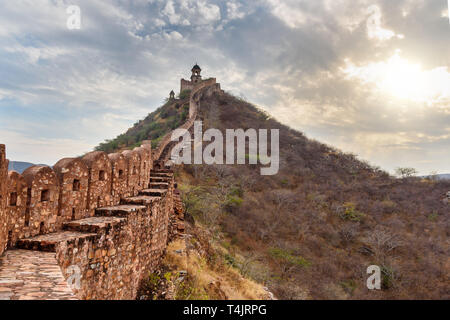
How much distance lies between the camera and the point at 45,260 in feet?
9.20

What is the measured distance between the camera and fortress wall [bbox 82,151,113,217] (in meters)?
4.47

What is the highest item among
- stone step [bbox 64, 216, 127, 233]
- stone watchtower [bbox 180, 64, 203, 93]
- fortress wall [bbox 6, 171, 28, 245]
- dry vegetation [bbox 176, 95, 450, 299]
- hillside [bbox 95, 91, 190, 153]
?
stone watchtower [bbox 180, 64, 203, 93]

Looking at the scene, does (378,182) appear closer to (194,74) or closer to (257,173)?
(257,173)

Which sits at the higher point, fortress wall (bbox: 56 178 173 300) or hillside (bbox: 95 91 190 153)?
hillside (bbox: 95 91 190 153)

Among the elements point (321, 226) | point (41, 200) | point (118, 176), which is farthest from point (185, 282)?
point (321, 226)

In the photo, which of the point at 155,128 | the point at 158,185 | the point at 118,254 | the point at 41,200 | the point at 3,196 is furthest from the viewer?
the point at 155,128

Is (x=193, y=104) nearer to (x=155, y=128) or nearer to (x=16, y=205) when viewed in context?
(x=155, y=128)

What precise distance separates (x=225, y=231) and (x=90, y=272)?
15.3m

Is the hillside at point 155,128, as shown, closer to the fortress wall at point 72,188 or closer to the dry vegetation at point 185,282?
the dry vegetation at point 185,282

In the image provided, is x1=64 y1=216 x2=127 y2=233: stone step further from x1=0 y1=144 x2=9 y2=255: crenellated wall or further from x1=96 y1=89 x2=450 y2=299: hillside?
x1=96 y1=89 x2=450 y2=299: hillside

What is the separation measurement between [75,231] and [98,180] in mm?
1207

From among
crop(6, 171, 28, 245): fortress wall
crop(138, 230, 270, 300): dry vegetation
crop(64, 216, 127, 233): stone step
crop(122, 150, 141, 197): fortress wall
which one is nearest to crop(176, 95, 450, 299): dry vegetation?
crop(138, 230, 270, 300): dry vegetation

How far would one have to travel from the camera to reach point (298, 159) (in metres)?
34.0

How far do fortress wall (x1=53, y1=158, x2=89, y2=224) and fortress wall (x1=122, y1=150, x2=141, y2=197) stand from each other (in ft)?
5.56
